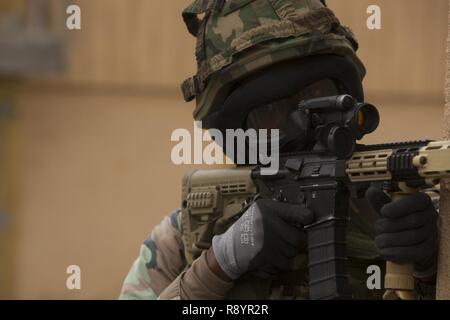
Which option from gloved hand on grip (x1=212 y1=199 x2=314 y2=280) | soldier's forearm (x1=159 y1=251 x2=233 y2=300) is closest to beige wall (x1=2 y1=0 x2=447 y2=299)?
soldier's forearm (x1=159 y1=251 x2=233 y2=300)

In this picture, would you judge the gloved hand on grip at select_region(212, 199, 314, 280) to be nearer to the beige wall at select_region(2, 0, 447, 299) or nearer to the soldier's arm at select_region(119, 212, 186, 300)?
the soldier's arm at select_region(119, 212, 186, 300)

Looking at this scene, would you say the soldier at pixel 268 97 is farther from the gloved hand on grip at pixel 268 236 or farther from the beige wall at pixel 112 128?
the beige wall at pixel 112 128

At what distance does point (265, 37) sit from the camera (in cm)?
285

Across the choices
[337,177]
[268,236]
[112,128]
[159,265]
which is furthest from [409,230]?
[112,128]

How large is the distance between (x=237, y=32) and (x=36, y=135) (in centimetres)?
575

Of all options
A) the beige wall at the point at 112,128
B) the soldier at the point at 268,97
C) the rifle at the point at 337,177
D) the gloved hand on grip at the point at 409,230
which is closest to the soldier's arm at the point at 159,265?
the soldier at the point at 268,97

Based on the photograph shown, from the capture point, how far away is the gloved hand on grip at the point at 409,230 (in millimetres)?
2242

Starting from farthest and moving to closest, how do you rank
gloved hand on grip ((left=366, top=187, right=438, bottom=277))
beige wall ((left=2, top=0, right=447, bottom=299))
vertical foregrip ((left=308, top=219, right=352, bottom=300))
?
beige wall ((left=2, top=0, right=447, bottom=299)) → vertical foregrip ((left=308, top=219, right=352, bottom=300)) → gloved hand on grip ((left=366, top=187, right=438, bottom=277))

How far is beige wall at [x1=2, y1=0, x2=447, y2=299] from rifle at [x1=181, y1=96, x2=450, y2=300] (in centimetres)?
519

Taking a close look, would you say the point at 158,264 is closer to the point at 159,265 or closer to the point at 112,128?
the point at 159,265

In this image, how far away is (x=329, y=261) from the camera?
2.50m

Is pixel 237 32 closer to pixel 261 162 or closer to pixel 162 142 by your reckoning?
pixel 261 162

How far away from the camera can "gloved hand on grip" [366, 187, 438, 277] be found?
2.24m

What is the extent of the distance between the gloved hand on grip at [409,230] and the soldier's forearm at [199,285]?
2.34 ft
